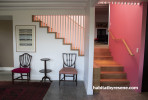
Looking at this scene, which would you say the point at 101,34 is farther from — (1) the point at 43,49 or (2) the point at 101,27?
(1) the point at 43,49

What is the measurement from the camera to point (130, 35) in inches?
158

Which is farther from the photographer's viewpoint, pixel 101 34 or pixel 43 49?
pixel 101 34

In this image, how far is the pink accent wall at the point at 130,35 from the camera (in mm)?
3553

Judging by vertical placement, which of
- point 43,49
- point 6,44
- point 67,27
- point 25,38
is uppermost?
point 67,27

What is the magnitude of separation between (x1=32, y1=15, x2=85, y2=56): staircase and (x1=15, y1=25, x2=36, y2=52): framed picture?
426 millimetres

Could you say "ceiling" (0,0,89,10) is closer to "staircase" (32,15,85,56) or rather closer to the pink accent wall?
"staircase" (32,15,85,56)

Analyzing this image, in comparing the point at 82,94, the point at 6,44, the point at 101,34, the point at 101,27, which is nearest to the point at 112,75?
the point at 82,94

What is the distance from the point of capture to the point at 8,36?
5742 mm

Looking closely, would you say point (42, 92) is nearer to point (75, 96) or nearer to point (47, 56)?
point (75, 96)

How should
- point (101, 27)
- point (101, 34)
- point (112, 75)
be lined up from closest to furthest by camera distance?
point (112, 75) < point (101, 27) < point (101, 34)

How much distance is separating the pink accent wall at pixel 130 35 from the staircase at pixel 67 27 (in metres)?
1.39

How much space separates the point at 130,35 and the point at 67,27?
211 cm

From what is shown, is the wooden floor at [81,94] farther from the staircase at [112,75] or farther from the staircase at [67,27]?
the staircase at [67,27]

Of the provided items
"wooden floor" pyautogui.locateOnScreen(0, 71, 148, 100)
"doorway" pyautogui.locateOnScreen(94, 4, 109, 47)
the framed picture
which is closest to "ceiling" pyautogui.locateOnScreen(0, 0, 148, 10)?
the framed picture
